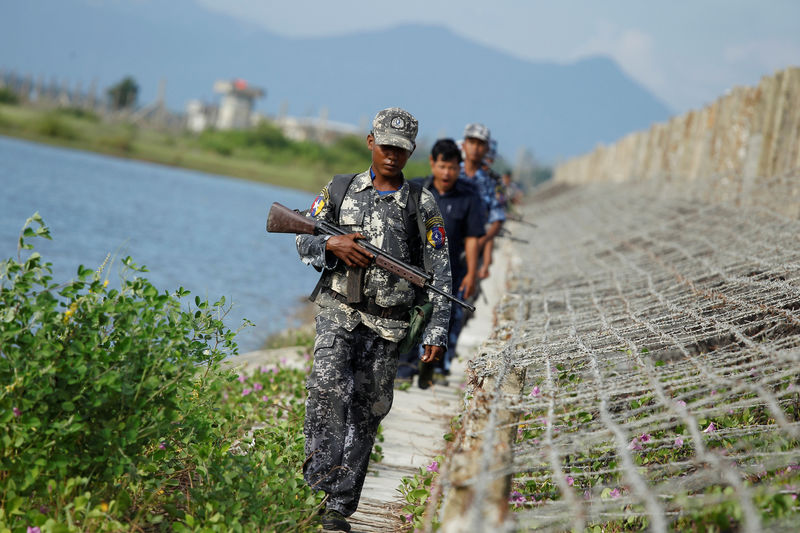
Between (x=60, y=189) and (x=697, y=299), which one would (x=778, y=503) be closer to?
(x=697, y=299)

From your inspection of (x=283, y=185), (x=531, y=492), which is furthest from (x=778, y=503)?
(x=283, y=185)

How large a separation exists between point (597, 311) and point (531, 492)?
2.53m

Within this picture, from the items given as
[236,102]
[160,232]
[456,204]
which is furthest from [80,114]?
[456,204]

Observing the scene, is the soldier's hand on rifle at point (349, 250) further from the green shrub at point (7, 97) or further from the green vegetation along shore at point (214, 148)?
the green shrub at point (7, 97)

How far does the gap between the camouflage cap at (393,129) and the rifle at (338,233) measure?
478 millimetres

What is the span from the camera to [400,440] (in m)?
5.98

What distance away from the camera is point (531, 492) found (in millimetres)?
4184

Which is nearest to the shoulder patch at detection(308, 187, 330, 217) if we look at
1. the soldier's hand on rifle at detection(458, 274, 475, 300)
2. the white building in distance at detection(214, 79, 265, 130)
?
the soldier's hand on rifle at detection(458, 274, 475, 300)

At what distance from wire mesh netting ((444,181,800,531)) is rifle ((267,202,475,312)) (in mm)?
560

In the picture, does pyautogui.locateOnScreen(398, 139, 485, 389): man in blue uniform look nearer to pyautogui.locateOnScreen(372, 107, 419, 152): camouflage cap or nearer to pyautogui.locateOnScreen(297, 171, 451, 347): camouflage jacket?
pyautogui.locateOnScreen(297, 171, 451, 347): camouflage jacket

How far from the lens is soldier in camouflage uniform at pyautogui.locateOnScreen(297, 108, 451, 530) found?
4.05m

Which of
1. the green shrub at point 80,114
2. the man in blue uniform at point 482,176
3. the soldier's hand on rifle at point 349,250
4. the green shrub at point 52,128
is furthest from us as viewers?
the green shrub at point 80,114

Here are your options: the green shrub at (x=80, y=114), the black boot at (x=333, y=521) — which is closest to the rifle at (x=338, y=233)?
the black boot at (x=333, y=521)

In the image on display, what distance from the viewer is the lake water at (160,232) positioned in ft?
56.0
